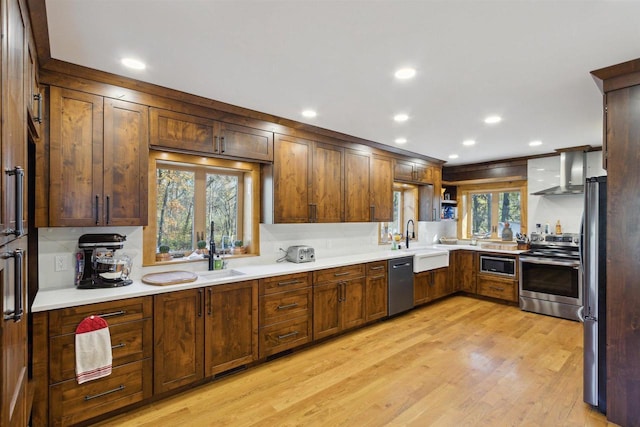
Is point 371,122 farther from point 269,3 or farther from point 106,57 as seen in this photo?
point 106,57

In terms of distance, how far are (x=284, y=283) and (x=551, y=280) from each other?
3944 mm

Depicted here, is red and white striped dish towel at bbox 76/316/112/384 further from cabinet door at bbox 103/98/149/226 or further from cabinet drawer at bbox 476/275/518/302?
cabinet drawer at bbox 476/275/518/302

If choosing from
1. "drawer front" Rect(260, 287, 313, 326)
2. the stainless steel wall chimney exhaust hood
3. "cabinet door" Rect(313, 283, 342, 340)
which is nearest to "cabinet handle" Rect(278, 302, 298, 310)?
"drawer front" Rect(260, 287, 313, 326)

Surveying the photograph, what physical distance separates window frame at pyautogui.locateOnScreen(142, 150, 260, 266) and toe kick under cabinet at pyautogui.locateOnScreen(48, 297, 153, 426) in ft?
2.16

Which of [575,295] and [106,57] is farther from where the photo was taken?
[575,295]

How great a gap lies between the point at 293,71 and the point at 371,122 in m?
1.44

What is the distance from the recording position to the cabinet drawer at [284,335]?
3082 millimetres

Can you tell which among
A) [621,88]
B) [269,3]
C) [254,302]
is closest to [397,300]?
[254,302]

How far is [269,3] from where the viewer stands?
1603mm

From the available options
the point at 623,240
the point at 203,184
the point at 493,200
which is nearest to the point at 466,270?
the point at 493,200

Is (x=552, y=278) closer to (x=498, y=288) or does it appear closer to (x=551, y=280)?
(x=551, y=280)

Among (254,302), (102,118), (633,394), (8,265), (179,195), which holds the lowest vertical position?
(633,394)

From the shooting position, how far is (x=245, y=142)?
10.6 feet

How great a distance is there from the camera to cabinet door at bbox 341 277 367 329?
3.80m
